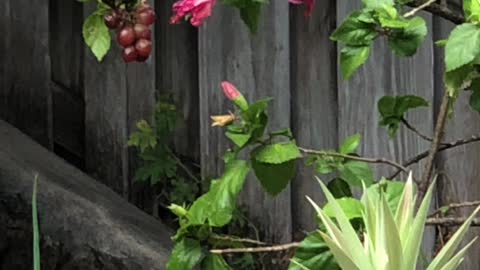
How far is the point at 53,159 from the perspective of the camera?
303 cm

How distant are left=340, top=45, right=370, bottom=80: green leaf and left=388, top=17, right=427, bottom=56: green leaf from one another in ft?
0.16

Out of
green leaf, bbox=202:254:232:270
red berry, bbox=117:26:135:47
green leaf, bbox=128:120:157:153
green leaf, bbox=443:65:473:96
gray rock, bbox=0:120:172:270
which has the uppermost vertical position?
red berry, bbox=117:26:135:47

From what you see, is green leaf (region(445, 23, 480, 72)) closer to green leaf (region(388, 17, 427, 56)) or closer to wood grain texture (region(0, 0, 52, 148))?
green leaf (region(388, 17, 427, 56))

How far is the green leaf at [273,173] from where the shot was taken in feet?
5.99

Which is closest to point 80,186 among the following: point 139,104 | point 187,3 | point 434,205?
point 139,104

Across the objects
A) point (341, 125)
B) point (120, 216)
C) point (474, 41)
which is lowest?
point (120, 216)

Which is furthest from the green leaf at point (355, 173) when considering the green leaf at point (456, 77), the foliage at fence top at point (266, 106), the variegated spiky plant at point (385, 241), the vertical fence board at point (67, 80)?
the vertical fence board at point (67, 80)

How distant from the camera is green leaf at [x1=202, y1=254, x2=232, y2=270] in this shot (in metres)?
1.80

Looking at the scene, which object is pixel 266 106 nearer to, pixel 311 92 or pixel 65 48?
pixel 311 92

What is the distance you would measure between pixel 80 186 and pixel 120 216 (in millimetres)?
139

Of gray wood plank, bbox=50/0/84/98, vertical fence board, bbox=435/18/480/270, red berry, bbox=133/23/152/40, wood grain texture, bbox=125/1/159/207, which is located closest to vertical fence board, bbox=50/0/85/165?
gray wood plank, bbox=50/0/84/98

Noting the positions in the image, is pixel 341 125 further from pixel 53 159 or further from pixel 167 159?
pixel 53 159

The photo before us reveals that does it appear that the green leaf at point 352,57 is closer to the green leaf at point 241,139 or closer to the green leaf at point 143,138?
the green leaf at point 241,139

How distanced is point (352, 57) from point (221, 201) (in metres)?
0.31
